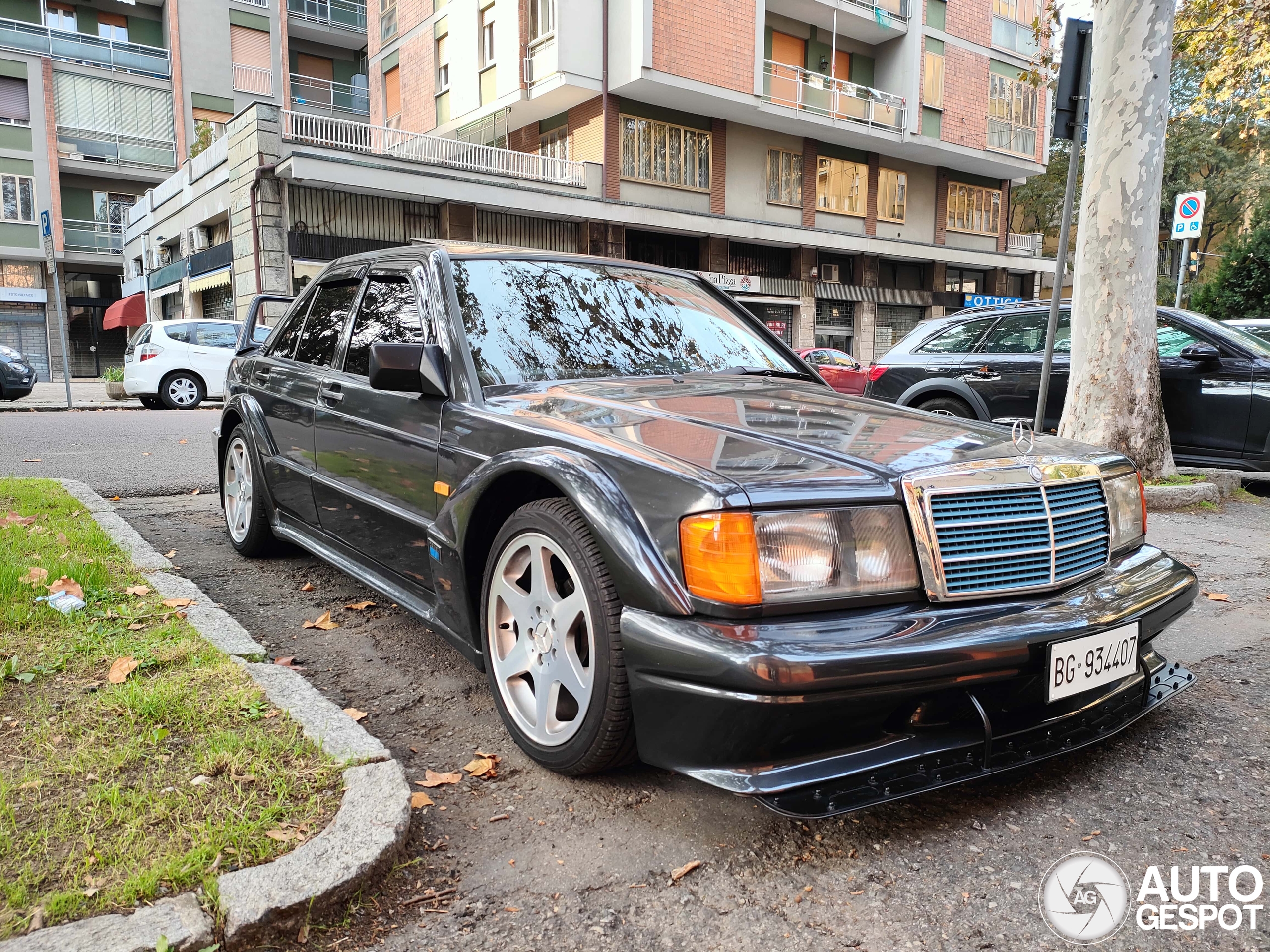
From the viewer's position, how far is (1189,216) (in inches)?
428

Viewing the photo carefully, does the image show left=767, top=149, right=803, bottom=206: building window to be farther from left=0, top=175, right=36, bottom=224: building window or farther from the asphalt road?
left=0, top=175, right=36, bottom=224: building window

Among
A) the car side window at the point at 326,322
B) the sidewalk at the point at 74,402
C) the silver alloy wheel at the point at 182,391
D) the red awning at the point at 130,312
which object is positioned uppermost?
the red awning at the point at 130,312

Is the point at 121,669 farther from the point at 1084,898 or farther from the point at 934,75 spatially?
the point at 934,75

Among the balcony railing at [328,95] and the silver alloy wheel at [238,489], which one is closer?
the silver alloy wheel at [238,489]

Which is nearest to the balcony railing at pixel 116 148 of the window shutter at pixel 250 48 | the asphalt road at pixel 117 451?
the window shutter at pixel 250 48

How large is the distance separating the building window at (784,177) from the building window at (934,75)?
180 inches

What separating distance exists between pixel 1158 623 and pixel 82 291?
1577 inches

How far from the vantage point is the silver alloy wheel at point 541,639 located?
2275mm

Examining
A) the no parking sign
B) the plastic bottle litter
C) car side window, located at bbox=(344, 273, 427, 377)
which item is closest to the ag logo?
car side window, located at bbox=(344, 273, 427, 377)

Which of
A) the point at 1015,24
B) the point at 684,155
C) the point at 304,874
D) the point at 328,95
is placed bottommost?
the point at 304,874

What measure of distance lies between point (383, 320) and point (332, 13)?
118 feet

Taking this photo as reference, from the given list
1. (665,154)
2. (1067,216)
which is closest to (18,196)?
(665,154)

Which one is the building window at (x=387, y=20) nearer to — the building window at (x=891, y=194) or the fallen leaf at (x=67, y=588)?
the building window at (x=891, y=194)

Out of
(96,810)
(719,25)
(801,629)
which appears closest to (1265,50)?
(719,25)
